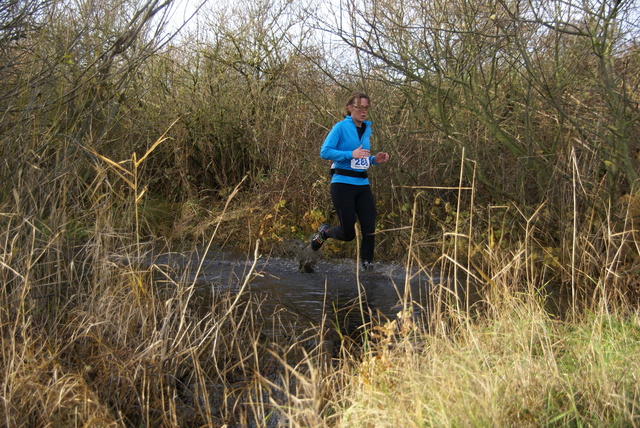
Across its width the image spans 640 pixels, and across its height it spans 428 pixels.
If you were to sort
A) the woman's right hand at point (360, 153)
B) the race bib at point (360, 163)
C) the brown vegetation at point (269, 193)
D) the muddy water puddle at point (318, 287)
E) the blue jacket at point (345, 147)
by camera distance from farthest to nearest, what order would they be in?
the race bib at point (360, 163), the blue jacket at point (345, 147), the woman's right hand at point (360, 153), the muddy water puddle at point (318, 287), the brown vegetation at point (269, 193)

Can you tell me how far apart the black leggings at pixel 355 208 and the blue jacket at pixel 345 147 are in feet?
0.27

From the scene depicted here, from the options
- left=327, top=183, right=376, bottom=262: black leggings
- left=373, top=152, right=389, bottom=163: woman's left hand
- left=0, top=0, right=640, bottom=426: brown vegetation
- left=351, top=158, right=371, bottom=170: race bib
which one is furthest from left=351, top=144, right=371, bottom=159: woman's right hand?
left=0, top=0, right=640, bottom=426: brown vegetation

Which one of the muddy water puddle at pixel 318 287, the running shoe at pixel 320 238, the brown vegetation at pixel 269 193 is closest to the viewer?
the brown vegetation at pixel 269 193

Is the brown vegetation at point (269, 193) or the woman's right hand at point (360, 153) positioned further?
the woman's right hand at point (360, 153)

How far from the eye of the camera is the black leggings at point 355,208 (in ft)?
24.4

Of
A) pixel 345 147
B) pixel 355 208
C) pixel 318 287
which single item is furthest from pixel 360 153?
pixel 318 287

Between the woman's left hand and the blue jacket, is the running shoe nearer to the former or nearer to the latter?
the blue jacket

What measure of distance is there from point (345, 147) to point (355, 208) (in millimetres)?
670

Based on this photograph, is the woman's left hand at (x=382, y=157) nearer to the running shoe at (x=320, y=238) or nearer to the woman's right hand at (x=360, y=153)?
the woman's right hand at (x=360, y=153)

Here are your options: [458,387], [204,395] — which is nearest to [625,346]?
[458,387]

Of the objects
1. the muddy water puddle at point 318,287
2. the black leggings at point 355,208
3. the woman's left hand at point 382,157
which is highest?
the woman's left hand at point 382,157

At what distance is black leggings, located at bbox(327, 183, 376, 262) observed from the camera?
7.44 meters

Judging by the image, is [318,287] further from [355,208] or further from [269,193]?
[269,193]

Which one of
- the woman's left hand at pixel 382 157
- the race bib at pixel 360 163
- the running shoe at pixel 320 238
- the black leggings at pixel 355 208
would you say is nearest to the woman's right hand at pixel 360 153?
the woman's left hand at pixel 382 157
